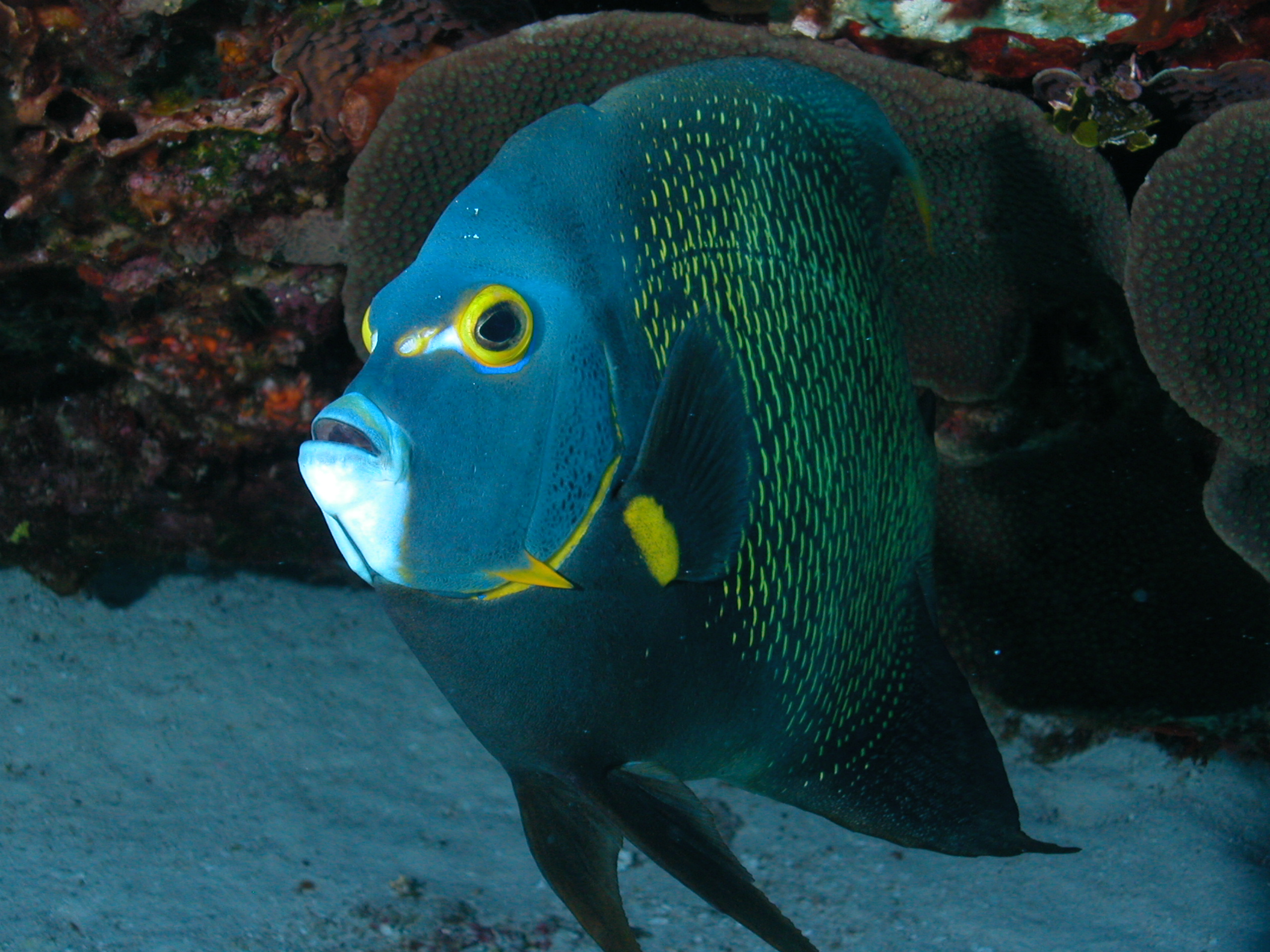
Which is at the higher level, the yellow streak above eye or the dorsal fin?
the yellow streak above eye

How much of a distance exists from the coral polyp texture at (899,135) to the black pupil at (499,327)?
1352mm

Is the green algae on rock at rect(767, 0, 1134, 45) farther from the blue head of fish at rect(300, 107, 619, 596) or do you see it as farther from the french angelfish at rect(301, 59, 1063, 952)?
the blue head of fish at rect(300, 107, 619, 596)

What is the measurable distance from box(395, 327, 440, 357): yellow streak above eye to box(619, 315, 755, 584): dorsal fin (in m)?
0.27

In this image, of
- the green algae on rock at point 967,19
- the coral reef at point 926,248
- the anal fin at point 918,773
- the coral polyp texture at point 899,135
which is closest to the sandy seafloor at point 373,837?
the coral reef at point 926,248

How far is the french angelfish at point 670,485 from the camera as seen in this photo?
91 cm

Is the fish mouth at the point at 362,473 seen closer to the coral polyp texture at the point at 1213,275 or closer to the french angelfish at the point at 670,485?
the french angelfish at the point at 670,485

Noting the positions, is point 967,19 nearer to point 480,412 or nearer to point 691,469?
point 691,469

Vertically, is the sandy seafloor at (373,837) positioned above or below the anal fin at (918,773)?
below

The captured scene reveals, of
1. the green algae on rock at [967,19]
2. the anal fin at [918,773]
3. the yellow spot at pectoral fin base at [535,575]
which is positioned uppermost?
the green algae on rock at [967,19]

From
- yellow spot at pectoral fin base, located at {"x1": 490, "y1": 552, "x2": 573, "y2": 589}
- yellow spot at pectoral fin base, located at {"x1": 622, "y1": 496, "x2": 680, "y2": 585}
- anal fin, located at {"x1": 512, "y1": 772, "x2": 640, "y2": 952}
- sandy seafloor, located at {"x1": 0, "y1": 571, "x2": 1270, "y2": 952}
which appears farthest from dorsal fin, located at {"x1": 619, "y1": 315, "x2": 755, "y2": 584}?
sandy seafloor, located at {"x1": 0, "y1": 571, "x2": 1270, "y2": 952}

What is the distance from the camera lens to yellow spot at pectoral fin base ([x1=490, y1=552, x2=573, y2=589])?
0.94 metres

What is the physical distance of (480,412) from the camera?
907 mm

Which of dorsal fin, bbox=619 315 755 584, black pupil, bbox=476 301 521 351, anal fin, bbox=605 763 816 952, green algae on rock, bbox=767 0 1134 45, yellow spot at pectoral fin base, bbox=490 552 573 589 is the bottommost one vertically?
anal fin, bbox=605 763 816 952

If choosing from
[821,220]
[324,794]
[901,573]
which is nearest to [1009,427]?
[901,573]
